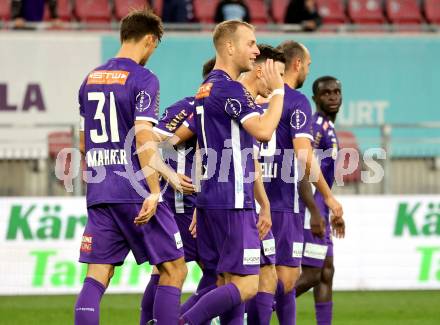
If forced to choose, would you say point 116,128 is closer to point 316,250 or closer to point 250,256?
point 250,256

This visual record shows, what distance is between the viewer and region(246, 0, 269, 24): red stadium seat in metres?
19.0

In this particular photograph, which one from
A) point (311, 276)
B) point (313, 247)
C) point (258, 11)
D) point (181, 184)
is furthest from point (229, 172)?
point (258, 11)

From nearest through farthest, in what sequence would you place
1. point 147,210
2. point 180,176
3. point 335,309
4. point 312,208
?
1. point 147,210
2. point 180,176
3. point 312,208
4. point 335,309

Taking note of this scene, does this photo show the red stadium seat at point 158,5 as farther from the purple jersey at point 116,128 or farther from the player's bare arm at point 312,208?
the purple jersey at point 116,128

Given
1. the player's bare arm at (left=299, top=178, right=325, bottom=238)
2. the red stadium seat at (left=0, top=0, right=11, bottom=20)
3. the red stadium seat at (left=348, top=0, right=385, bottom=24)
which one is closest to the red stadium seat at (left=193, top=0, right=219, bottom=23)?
the red stadium seat at (left=348, top=0, right=385, bottom=24)

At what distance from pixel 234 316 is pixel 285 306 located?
3.77ft

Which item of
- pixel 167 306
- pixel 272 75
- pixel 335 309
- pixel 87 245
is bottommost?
pixel 335 309

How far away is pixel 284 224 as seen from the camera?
29.1 feet

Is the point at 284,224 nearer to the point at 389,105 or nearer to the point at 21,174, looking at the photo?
the point at 21,174

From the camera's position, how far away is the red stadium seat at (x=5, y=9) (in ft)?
59.5

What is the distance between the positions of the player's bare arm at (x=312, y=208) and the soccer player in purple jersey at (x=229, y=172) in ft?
4.41

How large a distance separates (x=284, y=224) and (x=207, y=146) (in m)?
1.52

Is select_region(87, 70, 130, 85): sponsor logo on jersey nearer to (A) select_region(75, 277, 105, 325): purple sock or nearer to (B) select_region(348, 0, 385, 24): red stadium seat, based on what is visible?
(A) select_region(75, 277, 105, 325): purple sock

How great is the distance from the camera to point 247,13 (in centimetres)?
1745
